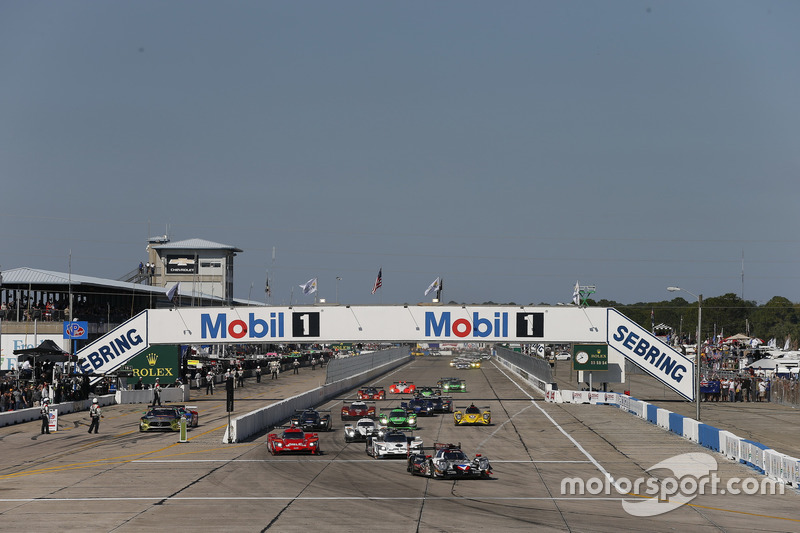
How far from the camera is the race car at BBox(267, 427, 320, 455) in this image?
40.6 metres

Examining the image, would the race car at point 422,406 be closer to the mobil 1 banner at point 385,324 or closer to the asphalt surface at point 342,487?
the mobil 1 banner at point 385,324

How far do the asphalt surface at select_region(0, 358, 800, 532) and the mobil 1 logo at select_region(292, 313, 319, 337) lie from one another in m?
18.5

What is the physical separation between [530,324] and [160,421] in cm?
2941

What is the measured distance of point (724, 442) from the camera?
131 feet

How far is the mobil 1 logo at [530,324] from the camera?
233 feet

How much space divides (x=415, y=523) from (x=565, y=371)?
121 m

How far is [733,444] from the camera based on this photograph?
38438mm

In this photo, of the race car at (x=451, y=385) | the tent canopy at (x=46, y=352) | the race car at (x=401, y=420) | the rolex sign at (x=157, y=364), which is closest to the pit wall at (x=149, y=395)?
the rolex sign at (x=157, y=364)

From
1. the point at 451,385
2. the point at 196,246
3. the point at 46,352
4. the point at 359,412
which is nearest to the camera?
the point at 359,412

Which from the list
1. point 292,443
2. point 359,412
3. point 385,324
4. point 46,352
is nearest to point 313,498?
point 292,443

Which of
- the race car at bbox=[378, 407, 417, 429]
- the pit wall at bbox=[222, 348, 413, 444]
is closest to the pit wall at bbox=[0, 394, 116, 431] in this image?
the pit wall at bbox=[222, 348, 413, 444]

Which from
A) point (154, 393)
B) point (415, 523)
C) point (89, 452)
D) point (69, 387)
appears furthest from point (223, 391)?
point (415, 523)

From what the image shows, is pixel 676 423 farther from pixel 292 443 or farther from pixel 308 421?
pixel 292 443

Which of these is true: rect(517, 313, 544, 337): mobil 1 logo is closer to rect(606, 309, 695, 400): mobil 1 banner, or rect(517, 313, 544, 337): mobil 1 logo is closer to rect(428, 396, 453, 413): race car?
rect(606, 309, 695, 400): mobil 1 banner
